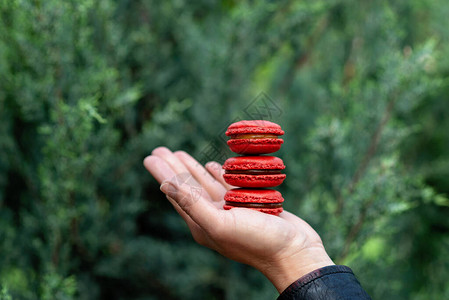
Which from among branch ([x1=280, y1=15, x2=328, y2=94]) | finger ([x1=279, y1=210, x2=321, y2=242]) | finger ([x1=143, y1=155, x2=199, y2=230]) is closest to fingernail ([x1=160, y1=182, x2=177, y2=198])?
finger ([x1=143, y1=155, x2=199, y2=230])

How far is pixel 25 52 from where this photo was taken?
2.16m

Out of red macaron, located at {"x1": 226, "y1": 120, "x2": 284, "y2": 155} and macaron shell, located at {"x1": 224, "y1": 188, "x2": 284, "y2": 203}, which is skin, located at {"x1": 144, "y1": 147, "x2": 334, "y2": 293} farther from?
red macaron, located at {"x1": 226, "y1": 120, "x2": 284, "y2": 155}

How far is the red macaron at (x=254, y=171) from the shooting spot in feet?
5.62

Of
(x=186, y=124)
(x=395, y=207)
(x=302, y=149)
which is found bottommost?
(x=395, y=207)

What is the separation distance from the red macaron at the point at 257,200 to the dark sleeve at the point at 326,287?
0.37m

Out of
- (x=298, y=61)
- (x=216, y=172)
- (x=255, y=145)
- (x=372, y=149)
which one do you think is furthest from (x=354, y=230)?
(x=298, y=61)

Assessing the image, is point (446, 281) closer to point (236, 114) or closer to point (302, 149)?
point (302, 149)

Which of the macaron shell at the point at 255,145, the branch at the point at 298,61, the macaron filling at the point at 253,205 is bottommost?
the macaron filling at the point at 253,205

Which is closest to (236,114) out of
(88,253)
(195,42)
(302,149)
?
(195,42)

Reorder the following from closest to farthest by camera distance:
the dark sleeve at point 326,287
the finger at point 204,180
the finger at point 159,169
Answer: the dark sleeve at point 326,287 → the finger at point 159,169 → the finger at point 204,180

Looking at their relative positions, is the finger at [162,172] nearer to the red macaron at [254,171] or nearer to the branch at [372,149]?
the red macaron at [254,171]

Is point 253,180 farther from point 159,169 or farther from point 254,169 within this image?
point 159,169

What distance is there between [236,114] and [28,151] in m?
1.51

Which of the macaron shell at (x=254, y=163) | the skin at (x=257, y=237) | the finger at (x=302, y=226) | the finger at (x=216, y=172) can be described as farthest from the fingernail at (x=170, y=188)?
the finger at (x=216, y=172)
